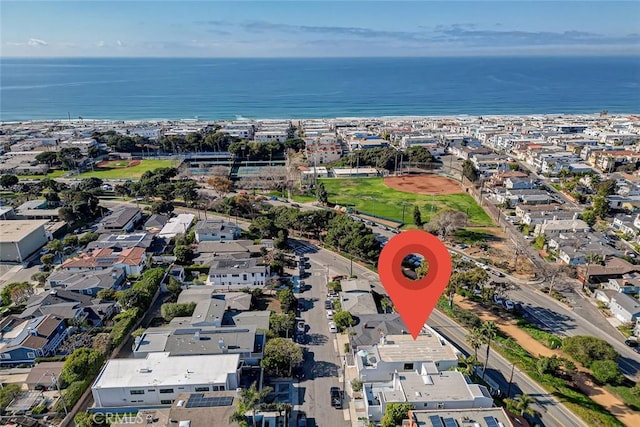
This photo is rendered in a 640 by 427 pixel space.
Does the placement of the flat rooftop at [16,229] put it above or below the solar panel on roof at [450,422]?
above

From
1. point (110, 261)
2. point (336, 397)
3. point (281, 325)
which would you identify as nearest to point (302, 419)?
point (336, 397)

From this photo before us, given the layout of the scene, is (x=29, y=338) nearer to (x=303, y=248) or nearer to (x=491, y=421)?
(x=303, y=248)

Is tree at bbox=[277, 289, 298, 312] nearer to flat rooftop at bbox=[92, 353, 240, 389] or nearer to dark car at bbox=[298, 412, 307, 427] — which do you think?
flat rooftop at bbox=[92, 353, 240, 389]

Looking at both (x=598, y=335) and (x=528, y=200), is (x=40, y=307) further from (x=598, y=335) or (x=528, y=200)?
(x=528, y=200)

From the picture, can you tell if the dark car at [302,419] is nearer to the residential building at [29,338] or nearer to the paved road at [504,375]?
the paved road at [504,375]

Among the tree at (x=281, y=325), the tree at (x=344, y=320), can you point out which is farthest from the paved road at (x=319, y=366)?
the tree at (x=281, y=325)

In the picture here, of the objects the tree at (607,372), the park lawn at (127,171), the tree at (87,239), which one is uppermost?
the park lawn at (127,171)

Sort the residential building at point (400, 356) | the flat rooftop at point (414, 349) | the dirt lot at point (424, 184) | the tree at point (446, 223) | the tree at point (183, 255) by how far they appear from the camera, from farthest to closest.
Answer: the dirt lot at point (424, 184)
the tree at point (446, 223)
the tree at point (183, 255)
the flat rooftop at point (414, 349)
the residential building at point (400, 356)
